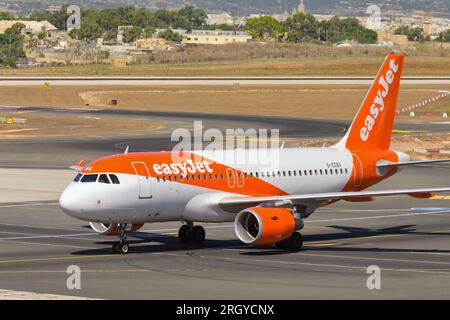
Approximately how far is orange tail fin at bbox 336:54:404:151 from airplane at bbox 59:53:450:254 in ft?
0.40

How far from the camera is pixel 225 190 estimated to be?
52.1m

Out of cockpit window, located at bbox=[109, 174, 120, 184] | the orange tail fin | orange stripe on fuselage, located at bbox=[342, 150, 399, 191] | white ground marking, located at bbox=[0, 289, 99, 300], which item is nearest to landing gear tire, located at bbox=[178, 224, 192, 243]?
cockpit window, located at bbox=[109, 174, 120, 184]

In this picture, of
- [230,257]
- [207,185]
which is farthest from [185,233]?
[230,257]

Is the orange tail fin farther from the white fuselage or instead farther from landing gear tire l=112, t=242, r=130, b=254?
landing gear tire l=112, t=242, r=130, b=254

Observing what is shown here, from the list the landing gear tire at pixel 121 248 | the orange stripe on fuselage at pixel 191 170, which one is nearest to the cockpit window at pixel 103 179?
the orange stripe on fuselage at pixel 191 170

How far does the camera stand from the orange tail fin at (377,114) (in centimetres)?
5844

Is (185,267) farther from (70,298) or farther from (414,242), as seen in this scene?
(414,242)

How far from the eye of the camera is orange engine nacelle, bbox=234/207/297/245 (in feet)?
160

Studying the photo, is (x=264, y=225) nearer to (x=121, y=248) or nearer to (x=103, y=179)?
(x=121, y=248)

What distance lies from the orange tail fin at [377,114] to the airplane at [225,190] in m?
0.12

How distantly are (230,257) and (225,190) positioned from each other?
3.96m

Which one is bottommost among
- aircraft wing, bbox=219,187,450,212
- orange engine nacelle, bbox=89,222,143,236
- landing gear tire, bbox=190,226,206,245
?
landing gear tire, bbox=190,226,206,245

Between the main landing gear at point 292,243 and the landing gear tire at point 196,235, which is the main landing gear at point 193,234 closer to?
the landing gear tire at point 196,235
